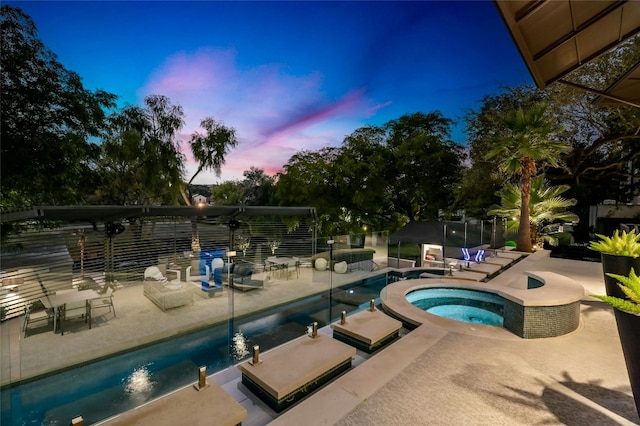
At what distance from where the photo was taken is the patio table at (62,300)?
5.91 m

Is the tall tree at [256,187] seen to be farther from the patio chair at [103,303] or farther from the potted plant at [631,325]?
the potted plant at [631,325]

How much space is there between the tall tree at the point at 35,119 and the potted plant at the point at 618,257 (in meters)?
14.6

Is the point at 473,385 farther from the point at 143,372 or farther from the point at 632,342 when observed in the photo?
the point at 143,372

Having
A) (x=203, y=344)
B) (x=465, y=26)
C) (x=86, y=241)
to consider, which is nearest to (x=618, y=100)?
(x=203, y=344)

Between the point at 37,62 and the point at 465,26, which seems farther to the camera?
the point at 465,26

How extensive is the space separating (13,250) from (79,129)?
19.7 ft

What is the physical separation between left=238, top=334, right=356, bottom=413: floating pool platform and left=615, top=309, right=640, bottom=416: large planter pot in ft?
7.61

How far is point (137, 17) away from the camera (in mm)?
13398

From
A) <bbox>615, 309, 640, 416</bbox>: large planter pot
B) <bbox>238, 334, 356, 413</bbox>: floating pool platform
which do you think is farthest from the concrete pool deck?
<bbox>615, 309, 640, 416</bbox>: large planter pot

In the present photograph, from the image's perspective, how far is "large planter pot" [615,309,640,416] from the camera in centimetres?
208

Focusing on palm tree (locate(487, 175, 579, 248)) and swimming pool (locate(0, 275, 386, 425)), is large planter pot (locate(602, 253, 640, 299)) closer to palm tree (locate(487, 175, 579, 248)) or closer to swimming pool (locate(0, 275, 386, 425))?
swimming pool (locate(0, 275, 386, 425))

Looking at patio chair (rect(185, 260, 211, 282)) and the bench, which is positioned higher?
the bench

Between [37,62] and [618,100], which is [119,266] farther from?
[618,100]

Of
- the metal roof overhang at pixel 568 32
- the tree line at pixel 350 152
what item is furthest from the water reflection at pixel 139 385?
the tree line at pixel 350 152
